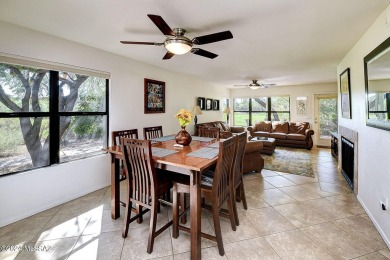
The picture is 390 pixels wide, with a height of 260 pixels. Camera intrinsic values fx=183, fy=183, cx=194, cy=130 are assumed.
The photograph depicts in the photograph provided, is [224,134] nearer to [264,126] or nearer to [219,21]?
[219,21]

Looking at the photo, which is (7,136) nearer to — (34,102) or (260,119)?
(34,102)

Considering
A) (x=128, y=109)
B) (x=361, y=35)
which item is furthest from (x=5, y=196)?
(x=361, y=35)

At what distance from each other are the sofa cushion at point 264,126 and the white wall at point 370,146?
13.2 feet

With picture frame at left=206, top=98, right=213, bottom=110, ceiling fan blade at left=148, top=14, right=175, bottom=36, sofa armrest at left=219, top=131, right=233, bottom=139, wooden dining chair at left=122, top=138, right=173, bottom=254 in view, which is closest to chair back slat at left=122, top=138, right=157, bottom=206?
wooden dining chair at left=122, top=138, right=173, bottom=254

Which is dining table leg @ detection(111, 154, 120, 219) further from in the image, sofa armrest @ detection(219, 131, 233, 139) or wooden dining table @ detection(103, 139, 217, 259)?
sofa armrest @ detection(219, 131, 233, 139)

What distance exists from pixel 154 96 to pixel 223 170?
117 inches

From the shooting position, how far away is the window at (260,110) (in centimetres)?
744

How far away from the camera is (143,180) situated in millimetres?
1828

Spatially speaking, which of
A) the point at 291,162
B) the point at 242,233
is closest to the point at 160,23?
the point at 242,233

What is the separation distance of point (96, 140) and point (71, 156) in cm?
47

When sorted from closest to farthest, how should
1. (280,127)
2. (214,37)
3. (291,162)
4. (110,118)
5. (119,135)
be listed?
(214,37), (119,135), (110,118), (291,162), (280,127)

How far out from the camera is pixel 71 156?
289 cm

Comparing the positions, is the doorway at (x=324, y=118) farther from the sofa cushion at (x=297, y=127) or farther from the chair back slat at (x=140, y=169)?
the chair back slat at (x=140, y=169)

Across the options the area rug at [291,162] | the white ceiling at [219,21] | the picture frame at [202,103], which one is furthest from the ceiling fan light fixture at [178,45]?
the picture frame at [202,103]
